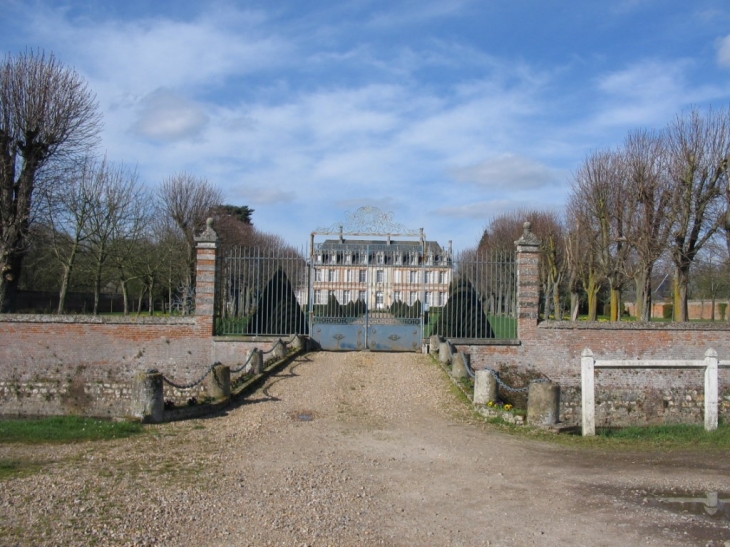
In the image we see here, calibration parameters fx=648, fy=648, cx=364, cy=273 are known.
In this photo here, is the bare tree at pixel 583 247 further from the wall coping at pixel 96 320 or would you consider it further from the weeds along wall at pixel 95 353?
the wall coping at pixel 96 320

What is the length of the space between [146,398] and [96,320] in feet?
21.6

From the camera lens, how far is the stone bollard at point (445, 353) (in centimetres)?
1374

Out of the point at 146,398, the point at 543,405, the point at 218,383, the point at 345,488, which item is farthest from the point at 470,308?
the point at 345,488

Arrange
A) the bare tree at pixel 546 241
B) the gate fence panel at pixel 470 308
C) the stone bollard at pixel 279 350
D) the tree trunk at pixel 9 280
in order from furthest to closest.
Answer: the bare tree at pixel 546 241 → the tree trunk at pixel 9 280 → the gate fence panel at pixel 470 308 → the stone bollard at pixel 279 350

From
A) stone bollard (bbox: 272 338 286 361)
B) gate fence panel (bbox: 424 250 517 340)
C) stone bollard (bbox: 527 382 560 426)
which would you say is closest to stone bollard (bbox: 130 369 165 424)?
stone bollard (bbox: 527 382 560 426)

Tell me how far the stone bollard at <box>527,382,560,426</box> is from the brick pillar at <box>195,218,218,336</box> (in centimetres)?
810

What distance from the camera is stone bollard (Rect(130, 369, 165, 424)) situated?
9008 millimetres

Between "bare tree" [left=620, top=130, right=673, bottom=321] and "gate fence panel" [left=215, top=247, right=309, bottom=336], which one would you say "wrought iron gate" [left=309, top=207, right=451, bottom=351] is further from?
"bare tree" [left=620, top=130, right=673, bottom=321]

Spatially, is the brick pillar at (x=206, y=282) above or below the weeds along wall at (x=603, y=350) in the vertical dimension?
above

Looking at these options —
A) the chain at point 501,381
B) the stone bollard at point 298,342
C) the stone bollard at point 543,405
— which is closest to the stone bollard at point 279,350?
the stone bollard at point 298,342

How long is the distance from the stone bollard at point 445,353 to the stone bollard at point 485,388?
3.51m

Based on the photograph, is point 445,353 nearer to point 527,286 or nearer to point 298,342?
point 527,286

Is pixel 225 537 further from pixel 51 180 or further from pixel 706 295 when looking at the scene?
pixel 706 295

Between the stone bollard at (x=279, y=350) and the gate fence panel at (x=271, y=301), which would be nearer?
the stone bollard at (x=279, y=350)
